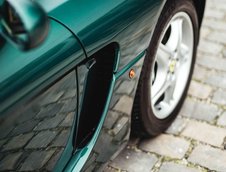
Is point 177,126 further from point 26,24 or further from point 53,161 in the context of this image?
point 26,24

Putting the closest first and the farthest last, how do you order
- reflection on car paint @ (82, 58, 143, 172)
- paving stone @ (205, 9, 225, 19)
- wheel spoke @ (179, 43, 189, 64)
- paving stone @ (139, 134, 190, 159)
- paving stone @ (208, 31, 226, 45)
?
reflection on car paint @ (82, 58, 143, 172) < paving stone @ (139, 134, 190, 159) < wheel spoke @ (179, 43, 189, 64) < paving stone @ (208, 31, 226, 45) < paving stone @ (205, 9, 225, 19)

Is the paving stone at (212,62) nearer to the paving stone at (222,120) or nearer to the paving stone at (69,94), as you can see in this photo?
the paving stone at (222,120)

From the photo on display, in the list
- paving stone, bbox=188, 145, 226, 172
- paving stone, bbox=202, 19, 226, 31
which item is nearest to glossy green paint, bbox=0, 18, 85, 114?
paving stone, bbox=188, 145, 226, 172

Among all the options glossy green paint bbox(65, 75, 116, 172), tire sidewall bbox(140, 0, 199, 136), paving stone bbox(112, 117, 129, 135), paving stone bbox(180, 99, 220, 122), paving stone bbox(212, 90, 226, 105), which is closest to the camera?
glossy green paint bbox(65, 75, 116, 172)

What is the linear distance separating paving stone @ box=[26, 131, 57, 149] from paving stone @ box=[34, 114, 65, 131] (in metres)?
0.03

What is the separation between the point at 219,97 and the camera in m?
3.37

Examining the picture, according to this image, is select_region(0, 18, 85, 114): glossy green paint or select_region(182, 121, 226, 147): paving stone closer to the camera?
select_region(0, 18, 85, 114): glossy green paint

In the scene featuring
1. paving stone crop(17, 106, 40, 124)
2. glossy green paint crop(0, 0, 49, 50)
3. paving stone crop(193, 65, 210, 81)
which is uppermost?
glossy green paint crop(0, 0, 49, 50)

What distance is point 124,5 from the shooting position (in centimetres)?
208

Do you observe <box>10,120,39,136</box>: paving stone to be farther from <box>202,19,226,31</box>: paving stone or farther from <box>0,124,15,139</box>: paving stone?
<box>202,19,226,31</box>: paving stone

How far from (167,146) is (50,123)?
128 cm

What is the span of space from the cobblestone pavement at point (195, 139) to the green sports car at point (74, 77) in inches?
11.7

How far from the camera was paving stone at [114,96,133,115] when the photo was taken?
2.27m

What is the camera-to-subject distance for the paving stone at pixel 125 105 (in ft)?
7.46
